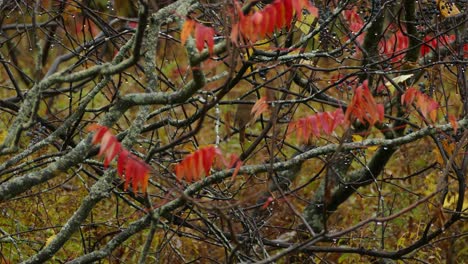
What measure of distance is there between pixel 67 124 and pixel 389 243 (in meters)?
4.99

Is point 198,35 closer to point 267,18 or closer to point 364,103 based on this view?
point 267,18

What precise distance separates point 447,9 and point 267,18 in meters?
2.26

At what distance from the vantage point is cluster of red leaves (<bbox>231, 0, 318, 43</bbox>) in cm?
321

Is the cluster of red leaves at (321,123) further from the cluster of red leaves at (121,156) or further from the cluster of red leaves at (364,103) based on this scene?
the cluster of red leaves at (121,156)

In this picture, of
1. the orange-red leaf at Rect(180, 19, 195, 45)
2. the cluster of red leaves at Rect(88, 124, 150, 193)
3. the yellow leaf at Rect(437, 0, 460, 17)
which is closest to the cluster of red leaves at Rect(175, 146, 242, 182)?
the cluster of red leaves at Rect(88, 124, 150, 193)

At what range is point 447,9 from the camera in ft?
17.2

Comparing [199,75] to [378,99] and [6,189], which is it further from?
[378,99]

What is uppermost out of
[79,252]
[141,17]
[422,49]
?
[141,17]

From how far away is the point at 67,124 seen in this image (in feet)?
11.4

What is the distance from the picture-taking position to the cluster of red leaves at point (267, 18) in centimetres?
321

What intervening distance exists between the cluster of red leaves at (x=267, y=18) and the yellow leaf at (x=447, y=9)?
6.37 ft

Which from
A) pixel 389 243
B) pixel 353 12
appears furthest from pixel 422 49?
pixel 389 243

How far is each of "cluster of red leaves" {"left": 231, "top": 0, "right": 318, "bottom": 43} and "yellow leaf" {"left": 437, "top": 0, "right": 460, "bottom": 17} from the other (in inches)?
76.5

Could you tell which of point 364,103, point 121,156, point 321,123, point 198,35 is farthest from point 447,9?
point 121,156
